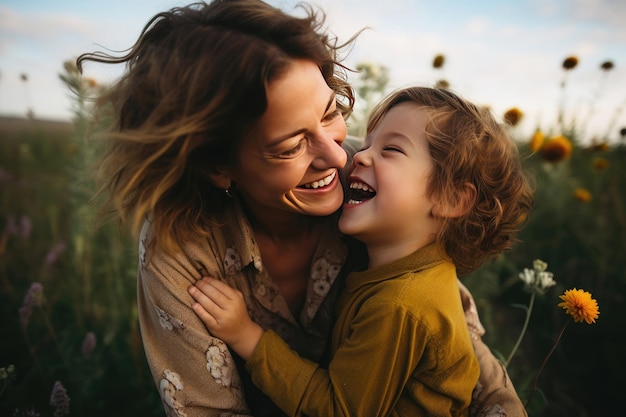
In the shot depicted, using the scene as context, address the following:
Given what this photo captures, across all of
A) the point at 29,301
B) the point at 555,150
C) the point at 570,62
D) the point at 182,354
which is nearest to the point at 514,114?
the point at 555,150

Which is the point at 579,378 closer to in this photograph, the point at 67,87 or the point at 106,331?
the point at 106,331

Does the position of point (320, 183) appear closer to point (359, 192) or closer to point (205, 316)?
point (359, 192)

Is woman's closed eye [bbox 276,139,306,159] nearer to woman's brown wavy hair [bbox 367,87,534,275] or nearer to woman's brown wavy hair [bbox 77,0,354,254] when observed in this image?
woman's brown wavy hair [bbox 77,0,354,254]

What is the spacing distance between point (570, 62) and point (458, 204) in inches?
84.0

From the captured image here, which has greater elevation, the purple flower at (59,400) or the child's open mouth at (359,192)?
the child's open mouth at (359,192)

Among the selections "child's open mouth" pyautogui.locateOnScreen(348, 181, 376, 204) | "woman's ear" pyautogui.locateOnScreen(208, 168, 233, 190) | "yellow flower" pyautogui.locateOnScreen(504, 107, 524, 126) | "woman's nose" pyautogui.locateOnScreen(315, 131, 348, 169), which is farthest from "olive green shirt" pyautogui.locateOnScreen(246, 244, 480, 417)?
"yellow flower" pyautogui.locateOnScreen(504, 107, 524, 126)

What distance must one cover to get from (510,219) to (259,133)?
1.00 meters

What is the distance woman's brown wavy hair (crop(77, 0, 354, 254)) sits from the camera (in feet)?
4.16

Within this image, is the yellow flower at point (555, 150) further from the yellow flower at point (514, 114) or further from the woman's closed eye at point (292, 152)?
the woman's closed eye at point (292, 152)

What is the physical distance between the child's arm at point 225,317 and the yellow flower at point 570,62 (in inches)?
109

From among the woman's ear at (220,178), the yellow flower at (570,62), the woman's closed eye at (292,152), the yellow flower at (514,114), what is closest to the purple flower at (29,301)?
the woman's ear at (220,178)

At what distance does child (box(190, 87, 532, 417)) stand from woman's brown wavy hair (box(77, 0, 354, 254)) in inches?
13.8

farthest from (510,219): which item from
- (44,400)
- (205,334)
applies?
(44,400)

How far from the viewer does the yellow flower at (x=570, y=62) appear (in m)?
2.97
